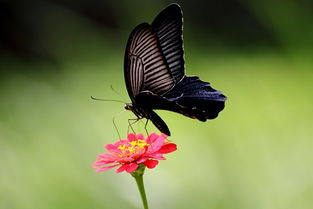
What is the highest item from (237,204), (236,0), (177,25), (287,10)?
(236,0)

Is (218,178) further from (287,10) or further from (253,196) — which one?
(287,10)

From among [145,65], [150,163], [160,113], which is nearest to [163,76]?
[145,65]

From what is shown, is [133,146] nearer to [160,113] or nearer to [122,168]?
[122,168]

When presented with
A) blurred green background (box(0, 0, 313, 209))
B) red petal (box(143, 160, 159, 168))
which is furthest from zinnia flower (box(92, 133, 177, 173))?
blurred green background (box(0, 0, 313, 209))

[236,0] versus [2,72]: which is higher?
[236,0]

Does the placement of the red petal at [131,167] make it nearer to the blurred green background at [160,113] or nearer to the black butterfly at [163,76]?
the black butterfly at [163,76]

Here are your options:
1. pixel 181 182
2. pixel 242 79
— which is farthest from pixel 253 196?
pixel 242 79
